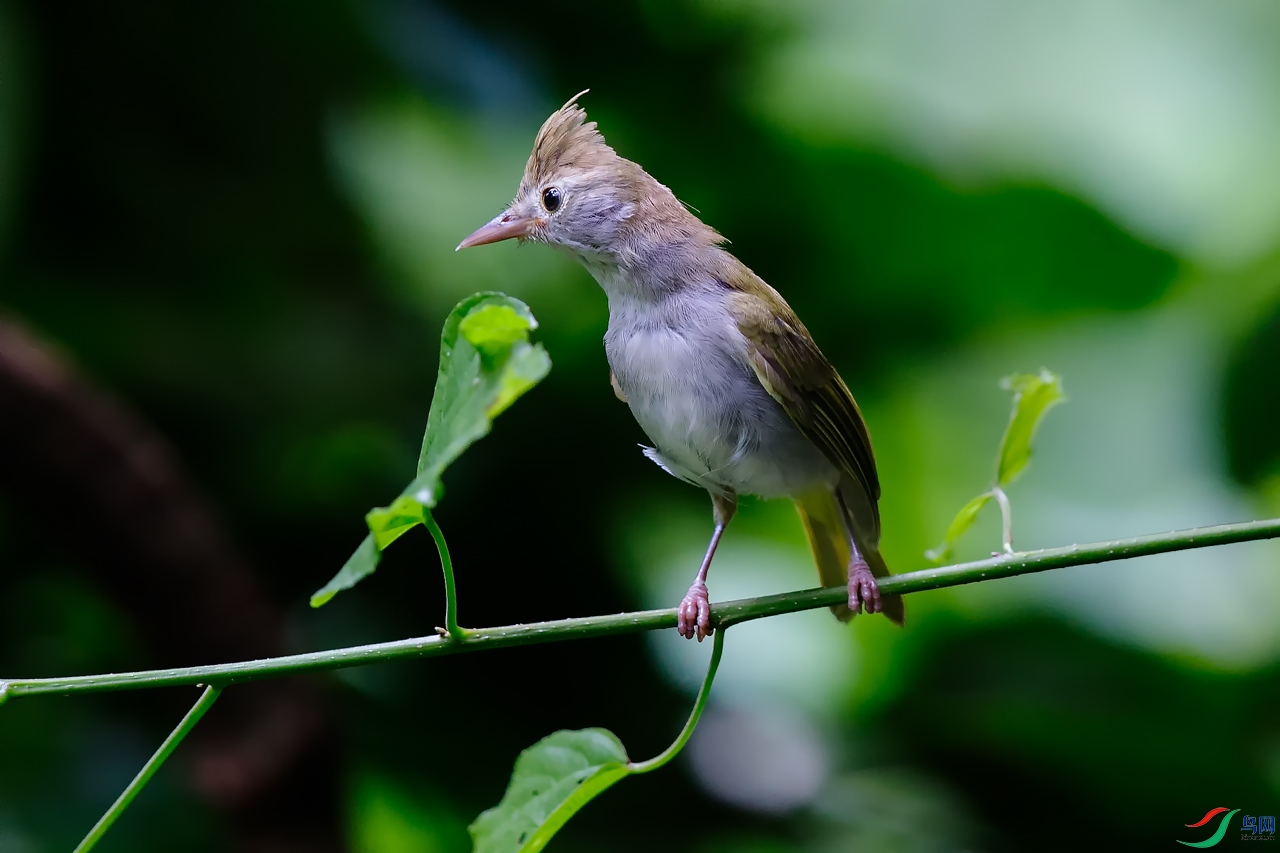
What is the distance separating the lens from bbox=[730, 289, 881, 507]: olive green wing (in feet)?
7.77

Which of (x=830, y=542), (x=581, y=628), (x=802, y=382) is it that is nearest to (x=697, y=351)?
(x=802, y=382)

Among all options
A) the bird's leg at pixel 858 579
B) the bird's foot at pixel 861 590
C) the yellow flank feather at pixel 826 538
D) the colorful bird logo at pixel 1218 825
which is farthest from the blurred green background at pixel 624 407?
the bird's foot at pixel 861 590

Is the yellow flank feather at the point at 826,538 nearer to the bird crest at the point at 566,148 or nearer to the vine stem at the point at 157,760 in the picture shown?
the bird crest at the point at 566,148

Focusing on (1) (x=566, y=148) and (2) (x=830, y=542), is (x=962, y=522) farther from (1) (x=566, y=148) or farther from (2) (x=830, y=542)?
(1) (x=566, y=148)

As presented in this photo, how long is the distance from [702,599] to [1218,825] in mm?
1620

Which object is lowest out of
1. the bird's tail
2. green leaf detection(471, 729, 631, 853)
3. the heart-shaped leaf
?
green leaf detection(471, 729, 631, 853)

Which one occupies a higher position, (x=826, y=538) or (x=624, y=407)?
(x=624, y=407)

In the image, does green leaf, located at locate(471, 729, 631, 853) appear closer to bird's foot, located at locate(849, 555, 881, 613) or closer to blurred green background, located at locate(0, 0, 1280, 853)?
bird's foot, located at locate(849, 555, 881, 613)

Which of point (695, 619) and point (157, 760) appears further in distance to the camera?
point (695, 619)

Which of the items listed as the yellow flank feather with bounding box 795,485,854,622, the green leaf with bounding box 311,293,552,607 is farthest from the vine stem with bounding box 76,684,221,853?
the yellow flank feather with bounding box 795,485,854,622

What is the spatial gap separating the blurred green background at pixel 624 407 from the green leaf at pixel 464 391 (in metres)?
1.97

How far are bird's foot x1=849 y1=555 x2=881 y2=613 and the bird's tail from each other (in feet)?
0.55

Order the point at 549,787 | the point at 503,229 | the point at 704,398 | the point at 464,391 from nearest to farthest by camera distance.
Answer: the point at 464,391 → the point at 549,787 → the point at 704,398 → the point at 503,229

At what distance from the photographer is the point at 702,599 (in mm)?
2385
